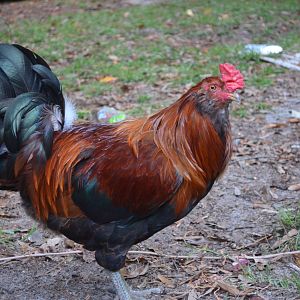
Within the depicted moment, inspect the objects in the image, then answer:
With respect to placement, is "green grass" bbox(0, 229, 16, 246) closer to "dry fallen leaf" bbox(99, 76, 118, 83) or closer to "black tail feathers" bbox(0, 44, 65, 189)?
"black tail feathers" bbox(0, 44, 65, 189)

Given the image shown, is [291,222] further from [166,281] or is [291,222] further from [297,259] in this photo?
[166,281]

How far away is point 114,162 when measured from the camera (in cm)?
344

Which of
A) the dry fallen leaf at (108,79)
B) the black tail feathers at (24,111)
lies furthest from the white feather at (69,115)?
the dry fallen leaf at (108,79)

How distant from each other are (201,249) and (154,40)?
18.9ft

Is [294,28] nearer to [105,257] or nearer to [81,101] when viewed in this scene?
[81,101]

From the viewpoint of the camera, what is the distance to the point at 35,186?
3600mm

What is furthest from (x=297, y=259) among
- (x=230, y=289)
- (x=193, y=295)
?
(x=193, y=295)

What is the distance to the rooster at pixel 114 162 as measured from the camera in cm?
340

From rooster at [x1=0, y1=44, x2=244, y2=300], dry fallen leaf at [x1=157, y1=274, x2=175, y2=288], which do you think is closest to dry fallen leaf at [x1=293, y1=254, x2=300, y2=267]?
dry fallen leaf at [x1=157, y1=274, x2=175, y2=288]

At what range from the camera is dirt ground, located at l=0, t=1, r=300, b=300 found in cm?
392

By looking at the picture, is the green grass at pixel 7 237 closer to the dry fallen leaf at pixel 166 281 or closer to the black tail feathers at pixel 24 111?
the black tail feathers at pixel 24 111

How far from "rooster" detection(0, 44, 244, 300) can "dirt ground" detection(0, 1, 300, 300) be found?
0.47 m

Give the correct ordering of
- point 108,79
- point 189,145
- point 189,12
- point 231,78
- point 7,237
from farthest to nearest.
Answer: point 189,12, point 108,79, point 7,237, point 189,145, point 231,78

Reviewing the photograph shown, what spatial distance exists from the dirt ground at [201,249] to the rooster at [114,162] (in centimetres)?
47
